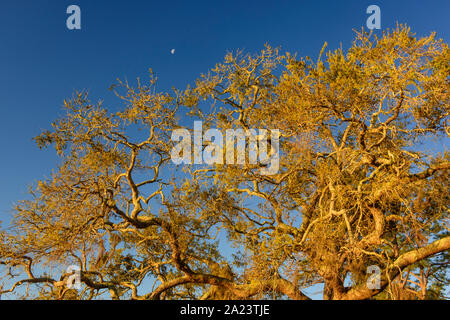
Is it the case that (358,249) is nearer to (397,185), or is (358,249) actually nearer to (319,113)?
(397,185)

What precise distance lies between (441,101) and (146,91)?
767 centimetres

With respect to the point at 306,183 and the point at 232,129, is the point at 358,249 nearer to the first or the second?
the point at 306,183

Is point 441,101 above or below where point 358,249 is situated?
above

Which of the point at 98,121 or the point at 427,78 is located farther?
the point at 98,121

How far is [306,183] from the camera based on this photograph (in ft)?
38.0

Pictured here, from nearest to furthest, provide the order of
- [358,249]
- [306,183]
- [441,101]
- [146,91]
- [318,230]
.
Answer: [358,249] → [318,230] → [441,101] → [146,91] → [306,183]

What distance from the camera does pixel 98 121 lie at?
10273 millimetres

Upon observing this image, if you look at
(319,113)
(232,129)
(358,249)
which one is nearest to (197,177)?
(232,129)

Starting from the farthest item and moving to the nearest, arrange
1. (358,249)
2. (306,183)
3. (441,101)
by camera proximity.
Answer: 1. (306,183)
2. (441,101)
3. (358,249)

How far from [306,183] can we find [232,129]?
9.23ft

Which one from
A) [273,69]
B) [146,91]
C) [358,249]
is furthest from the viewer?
[273,69]
